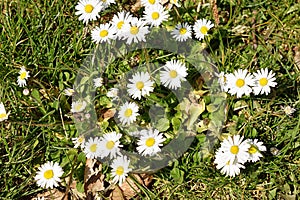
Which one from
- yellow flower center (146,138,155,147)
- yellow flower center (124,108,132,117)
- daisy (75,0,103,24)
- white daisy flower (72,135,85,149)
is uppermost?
daisy (75,0,103,24)

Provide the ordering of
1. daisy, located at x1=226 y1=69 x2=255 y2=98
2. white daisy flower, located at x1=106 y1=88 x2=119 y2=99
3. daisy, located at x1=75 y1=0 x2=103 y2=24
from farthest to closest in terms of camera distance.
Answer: daisy, located at x1=75 y1=0 x2=103 y2=24 < white daisy flower, located at x1=106 y1=88 x2=119 y2=99 < daisy, located at x1=226 y1=69 x2=255 y2=98

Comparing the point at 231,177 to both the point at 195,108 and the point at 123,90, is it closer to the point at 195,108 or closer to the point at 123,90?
the point at 195,108

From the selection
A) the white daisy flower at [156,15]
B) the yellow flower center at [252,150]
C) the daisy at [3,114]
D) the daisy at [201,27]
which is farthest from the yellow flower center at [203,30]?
the daisy at [3,114]

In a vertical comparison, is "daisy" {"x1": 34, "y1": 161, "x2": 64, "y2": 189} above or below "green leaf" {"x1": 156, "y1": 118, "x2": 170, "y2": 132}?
below

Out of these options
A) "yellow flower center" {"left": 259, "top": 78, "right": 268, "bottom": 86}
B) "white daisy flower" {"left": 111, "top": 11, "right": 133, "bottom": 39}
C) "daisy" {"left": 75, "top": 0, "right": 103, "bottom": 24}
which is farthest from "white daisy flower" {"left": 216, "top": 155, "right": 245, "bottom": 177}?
"daisy" {"left": 75, "top": 0, "right": 103, "bottom": 24}

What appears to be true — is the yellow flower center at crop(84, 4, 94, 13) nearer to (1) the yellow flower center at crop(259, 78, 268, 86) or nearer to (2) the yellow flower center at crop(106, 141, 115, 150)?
(2) the yellow flower center at crop(106, 141, 115, 150)

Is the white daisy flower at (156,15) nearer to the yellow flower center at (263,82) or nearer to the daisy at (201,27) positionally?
the daisy at (201,27)
